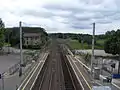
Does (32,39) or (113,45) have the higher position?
(32,39)

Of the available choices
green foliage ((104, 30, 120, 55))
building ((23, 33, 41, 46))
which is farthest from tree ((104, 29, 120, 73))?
building ((23, 33, 41, 46))

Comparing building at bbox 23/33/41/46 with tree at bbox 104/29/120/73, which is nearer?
tree at bbox 104/29/120/73

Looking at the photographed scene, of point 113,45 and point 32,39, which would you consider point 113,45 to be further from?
point 32,39

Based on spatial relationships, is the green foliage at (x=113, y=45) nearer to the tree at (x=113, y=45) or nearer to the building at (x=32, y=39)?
the tree at (x=113, y=45)

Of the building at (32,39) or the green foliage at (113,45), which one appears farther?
the building at (32,39)

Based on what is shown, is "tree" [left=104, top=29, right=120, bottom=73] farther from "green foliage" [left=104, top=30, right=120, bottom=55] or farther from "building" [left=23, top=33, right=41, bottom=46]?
"building" [left=23, top=33, right=41, bottom=46]

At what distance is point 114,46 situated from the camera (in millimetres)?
65625

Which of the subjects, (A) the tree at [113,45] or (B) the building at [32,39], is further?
(B) the building at [32,39]

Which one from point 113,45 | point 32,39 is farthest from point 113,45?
point 32,39

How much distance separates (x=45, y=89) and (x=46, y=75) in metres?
8.83

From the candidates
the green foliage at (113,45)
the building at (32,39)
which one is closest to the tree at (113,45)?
the green foliage at (113,45)

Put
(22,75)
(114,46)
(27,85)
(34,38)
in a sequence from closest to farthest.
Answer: (27,85) < (22,75) < (114,46) < (34,38)

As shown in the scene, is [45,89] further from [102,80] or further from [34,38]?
[34,38]

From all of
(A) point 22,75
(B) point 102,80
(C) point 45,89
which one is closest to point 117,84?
(B) point 102,80
